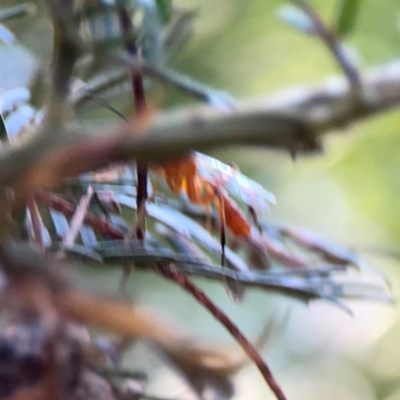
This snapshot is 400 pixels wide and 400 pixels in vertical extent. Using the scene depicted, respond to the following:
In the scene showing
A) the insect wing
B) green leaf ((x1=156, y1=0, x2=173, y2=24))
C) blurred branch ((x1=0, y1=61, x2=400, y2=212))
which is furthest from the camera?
the insect wing

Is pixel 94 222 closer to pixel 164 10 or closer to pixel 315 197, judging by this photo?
pixel 164 10

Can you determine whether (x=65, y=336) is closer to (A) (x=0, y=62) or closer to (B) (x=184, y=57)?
(A) (x=0, y=62)

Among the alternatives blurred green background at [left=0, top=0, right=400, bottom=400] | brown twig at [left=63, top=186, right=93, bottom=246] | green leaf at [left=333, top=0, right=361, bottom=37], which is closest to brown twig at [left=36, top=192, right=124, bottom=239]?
brown twig at [left=63, top=186, right=93, bottom=246]

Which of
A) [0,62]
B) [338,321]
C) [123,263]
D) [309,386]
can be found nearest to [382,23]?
[338,321]

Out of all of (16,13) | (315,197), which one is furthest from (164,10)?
(315,197)

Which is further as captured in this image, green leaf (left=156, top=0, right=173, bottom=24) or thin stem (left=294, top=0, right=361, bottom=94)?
green leaf (left=156, top=0, right=173, bottom=24)

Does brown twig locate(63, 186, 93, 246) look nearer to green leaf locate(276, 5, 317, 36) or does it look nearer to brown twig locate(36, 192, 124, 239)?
brown twig locate(36, 192, 124, 239)
